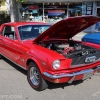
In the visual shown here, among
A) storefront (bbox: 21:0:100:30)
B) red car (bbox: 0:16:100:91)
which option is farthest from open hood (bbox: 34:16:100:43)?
storefront (bbox: 21:0:100:30)

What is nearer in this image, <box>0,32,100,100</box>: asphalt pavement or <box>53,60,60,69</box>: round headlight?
<box>53,60,60,69</box>: round headlight

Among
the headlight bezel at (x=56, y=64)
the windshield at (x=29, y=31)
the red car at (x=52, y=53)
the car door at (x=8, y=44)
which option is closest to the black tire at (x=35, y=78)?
the red car at (x=52, y=53)

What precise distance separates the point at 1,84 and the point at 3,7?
18124 millimetres

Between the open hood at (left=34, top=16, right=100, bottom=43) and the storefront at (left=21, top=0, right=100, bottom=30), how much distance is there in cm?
1290

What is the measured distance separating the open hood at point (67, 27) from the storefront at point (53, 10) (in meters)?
12.9

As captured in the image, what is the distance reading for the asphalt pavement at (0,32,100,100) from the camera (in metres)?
4.06

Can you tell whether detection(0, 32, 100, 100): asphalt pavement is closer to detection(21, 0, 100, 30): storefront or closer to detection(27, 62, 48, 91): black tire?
detection(27, 62, 48, 91): black tire

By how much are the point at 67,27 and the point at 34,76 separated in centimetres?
145

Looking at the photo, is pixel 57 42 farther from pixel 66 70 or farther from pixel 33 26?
pixel 66 70

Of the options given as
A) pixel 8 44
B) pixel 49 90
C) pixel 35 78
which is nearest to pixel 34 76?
pixel 35 78

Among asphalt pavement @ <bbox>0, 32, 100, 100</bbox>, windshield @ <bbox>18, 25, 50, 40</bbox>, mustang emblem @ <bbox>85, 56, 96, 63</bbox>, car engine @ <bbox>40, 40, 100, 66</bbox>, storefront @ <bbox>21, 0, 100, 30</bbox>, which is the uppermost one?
storefront @ <bbox>21, 0, 100, 30</bbox>

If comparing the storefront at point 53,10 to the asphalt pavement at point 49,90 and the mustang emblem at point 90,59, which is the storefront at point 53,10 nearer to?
the asphalt pavement at point 49,90

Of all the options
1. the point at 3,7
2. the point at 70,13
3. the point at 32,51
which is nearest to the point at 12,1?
the point at 70,13

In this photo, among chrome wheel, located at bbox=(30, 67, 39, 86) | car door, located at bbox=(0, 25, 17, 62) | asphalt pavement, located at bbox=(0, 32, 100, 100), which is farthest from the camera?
car door, located at bbox=(0, 25, 17, 62)
